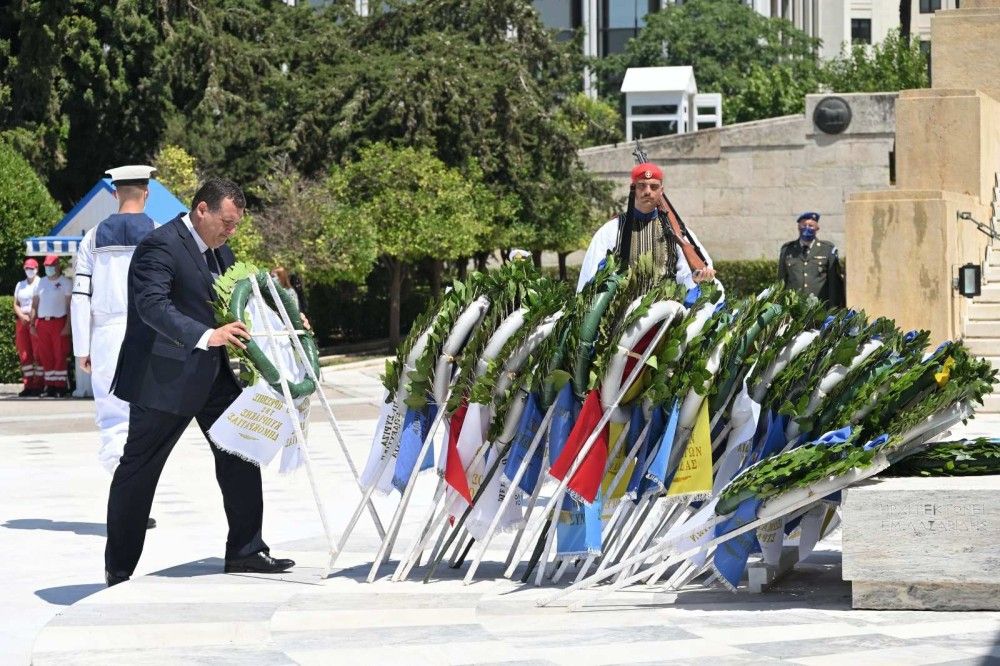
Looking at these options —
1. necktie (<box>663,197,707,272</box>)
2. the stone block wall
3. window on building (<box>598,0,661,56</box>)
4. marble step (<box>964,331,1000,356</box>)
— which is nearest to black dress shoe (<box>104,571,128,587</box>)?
necktie (<box>663,197,707,272</box>)

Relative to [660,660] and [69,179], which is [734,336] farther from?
[69,179]

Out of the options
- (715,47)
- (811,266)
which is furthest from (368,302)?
(715,47)

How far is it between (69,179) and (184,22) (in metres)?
5.21

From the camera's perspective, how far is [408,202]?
31.3m

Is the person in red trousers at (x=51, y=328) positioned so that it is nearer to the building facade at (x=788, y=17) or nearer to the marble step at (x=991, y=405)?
the marble step at (x=991, y=405)

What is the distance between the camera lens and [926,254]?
1688 centimetres

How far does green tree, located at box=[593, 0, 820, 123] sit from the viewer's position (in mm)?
65875

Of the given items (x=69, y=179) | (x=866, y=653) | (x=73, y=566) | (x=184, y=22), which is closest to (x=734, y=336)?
(x=866, y=653)

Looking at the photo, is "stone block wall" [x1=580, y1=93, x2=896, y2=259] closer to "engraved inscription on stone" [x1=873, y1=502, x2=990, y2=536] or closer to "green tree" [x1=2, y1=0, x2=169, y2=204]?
"green tree" [x1=2, y1=0, x2=169, y2=204]

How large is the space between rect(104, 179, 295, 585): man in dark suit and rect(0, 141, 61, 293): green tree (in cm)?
1940

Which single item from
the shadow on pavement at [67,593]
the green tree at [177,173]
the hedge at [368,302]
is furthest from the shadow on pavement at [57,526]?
the hedge at [368,302]

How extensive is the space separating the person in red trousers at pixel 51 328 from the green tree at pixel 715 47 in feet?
148

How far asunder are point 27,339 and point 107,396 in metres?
13.2

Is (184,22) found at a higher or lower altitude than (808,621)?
higher
